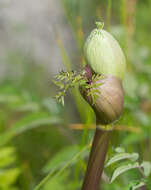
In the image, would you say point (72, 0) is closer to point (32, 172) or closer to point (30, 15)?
point (30, 15)

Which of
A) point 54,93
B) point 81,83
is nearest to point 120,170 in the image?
point 81,83

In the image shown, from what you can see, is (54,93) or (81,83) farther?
(54,93)

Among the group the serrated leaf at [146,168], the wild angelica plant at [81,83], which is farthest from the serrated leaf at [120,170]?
the wild angelica plant at [81,83]

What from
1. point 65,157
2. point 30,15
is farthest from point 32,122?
point 30,15

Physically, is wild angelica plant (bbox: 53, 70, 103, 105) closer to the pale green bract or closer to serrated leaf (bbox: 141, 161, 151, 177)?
the pale green bract

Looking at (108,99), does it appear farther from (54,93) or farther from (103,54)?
(54,93)

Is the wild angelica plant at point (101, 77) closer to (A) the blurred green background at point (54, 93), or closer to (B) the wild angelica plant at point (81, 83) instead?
(B) the wild angelica plant at point (81, 83)
